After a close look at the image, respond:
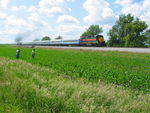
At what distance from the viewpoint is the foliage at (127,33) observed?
60.0 meters

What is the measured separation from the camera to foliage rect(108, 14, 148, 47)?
197ft

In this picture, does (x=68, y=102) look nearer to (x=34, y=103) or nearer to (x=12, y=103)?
Result: (x=34, y=103)

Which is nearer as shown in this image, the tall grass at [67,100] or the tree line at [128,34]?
the tall grass at [67,100]

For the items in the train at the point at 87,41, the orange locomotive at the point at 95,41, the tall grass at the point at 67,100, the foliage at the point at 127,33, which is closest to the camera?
the tall grass at the point at 67,100

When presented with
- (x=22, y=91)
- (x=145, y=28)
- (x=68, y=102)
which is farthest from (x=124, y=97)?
(x=145, y=28)

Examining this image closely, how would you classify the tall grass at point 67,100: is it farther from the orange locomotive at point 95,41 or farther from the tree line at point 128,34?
the tree line at point 128,34

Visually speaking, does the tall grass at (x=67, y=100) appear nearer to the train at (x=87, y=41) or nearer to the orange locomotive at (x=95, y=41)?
the orange locomotive at (x=95, y=41)

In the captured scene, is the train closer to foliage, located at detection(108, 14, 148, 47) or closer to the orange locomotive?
the orange locomotive

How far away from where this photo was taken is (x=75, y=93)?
17.9ft

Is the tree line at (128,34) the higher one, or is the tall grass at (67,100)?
the tree line at (128,34)

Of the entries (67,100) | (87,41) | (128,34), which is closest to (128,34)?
(128,34)

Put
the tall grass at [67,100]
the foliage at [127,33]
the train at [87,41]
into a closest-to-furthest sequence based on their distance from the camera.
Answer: the tall grass at [67,100] < the train at [87,41] < the foliage at [127,33]

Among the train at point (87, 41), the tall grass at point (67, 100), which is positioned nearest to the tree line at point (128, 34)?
the train at point (87, 41)

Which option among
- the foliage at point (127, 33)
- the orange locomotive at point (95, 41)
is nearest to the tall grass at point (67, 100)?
the orange locomotive at point (95, 41)
